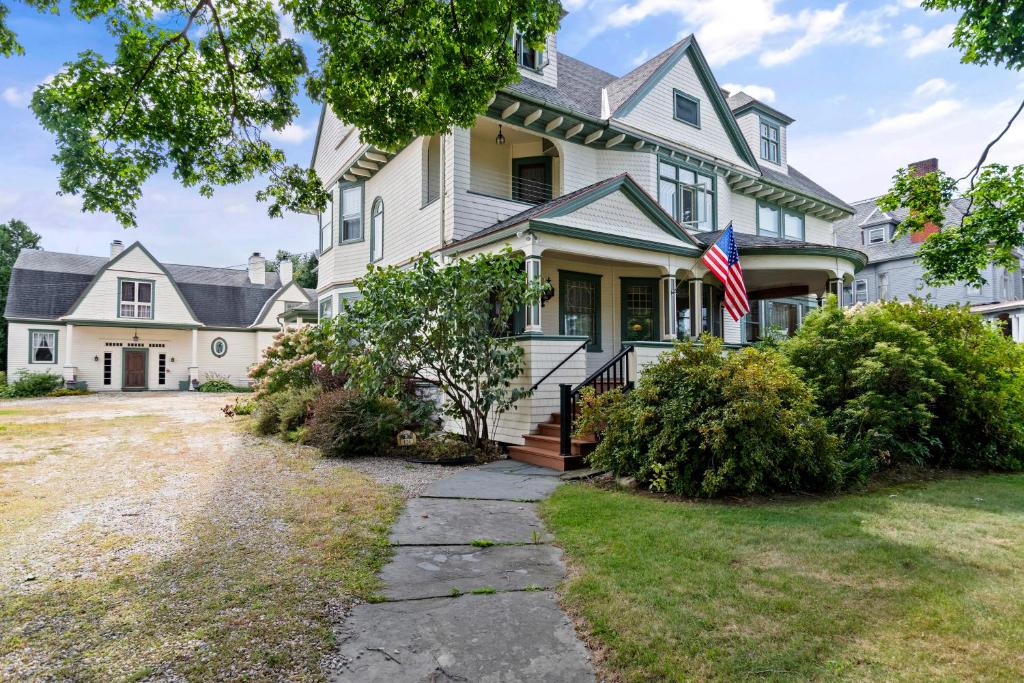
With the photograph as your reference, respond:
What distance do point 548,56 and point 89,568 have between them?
12530 millimetres

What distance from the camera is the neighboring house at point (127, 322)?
2438 centimetres

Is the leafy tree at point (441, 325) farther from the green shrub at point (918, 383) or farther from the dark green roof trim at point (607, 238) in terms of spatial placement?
the green shrub at point (918, 383)

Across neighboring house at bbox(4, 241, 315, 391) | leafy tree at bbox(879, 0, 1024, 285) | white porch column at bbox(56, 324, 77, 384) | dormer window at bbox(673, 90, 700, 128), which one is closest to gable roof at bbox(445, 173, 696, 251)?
dormer window at bbox(673, 90, 700, 128)

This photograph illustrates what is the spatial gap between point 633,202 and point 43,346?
27.3 metres

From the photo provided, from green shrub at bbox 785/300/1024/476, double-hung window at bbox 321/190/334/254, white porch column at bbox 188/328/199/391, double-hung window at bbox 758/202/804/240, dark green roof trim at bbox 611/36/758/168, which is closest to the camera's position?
green shrub at bbox 785/300/1024/476

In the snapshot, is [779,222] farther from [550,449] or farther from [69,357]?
[69,357]

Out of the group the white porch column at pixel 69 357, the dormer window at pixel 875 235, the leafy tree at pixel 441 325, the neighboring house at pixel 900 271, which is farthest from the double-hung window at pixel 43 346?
the dormer window at pixel 875 235

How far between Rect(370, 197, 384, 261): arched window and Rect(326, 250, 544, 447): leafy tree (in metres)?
5.83

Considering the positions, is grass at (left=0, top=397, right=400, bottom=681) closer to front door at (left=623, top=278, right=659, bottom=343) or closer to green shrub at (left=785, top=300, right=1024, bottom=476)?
green shrub at (left=785, top=300, right=1024, bottom=476)

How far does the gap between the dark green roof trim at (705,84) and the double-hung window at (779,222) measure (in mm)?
1558

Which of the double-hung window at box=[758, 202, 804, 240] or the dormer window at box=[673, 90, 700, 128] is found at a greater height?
the dormer window at box=[673, 90, 700, 128]

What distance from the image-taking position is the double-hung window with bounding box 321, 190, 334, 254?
1555 cm

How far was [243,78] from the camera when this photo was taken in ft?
25.1

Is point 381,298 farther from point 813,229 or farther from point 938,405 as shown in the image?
point 813,229
